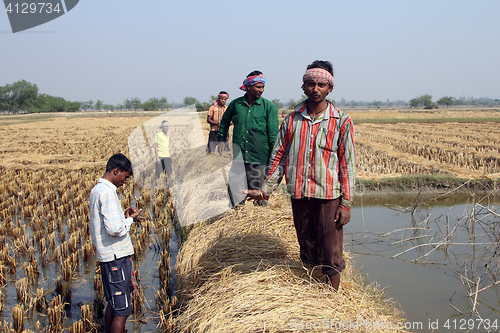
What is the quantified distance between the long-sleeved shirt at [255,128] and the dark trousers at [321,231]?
1558mm

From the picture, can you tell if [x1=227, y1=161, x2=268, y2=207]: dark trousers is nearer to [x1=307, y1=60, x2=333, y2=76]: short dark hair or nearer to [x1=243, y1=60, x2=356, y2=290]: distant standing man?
[x1=243, y1=60, x2=356, y2=290]: distant standing man

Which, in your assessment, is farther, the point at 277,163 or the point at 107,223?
the point at 277,163

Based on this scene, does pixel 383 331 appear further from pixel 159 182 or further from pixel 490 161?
pixel 490 161

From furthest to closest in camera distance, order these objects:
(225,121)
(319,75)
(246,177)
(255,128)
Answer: (225,121) < (246,177) < (255,128) < (319,75)

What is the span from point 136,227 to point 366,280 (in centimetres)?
363

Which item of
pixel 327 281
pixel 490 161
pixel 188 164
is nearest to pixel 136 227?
pixel 188 164

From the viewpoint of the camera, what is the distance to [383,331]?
2139mm

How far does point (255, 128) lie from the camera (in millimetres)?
4152

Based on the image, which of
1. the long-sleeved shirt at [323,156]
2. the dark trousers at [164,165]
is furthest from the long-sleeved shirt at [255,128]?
the dark trousers at [164,165]

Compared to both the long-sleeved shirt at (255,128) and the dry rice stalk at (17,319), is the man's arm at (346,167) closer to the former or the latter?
the long-sleeved shirt at (255,128)

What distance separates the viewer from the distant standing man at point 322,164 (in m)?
2.53

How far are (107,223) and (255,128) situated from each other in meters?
2.06

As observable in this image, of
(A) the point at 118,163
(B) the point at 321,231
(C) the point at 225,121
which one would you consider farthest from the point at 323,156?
(C) the point at 225,121

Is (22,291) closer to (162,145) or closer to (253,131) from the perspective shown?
(253,131)
